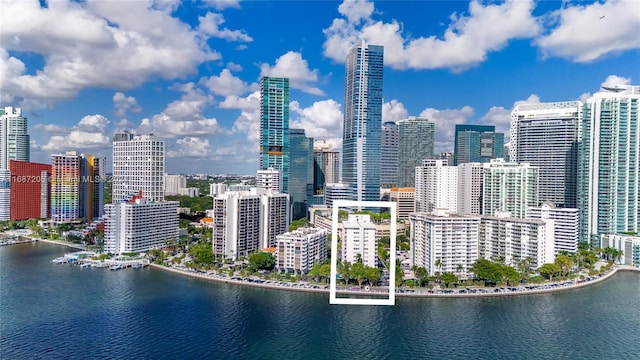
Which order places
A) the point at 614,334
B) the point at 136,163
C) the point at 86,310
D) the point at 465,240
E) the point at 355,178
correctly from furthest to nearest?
1. the point at 355,178
2. the point at 136,163
3. the point at 465,240
4. the point at 86,310
5. the point at 614,334

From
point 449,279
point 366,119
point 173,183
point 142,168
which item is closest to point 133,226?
point 142,168

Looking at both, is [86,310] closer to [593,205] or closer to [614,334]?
[614,334]

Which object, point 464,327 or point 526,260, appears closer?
point 464,327

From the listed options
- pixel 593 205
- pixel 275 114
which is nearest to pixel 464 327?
pixel 593 205

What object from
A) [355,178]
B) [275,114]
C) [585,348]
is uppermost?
[275,114]

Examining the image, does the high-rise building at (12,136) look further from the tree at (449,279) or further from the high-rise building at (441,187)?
the tree at (449,279)

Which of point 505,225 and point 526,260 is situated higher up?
point 505,225

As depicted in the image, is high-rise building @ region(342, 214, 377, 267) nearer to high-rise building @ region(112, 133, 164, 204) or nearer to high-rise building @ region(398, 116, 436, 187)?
high-rise building @ region(112, 133, 164, 204)

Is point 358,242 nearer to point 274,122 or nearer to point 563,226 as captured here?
point 563,226
